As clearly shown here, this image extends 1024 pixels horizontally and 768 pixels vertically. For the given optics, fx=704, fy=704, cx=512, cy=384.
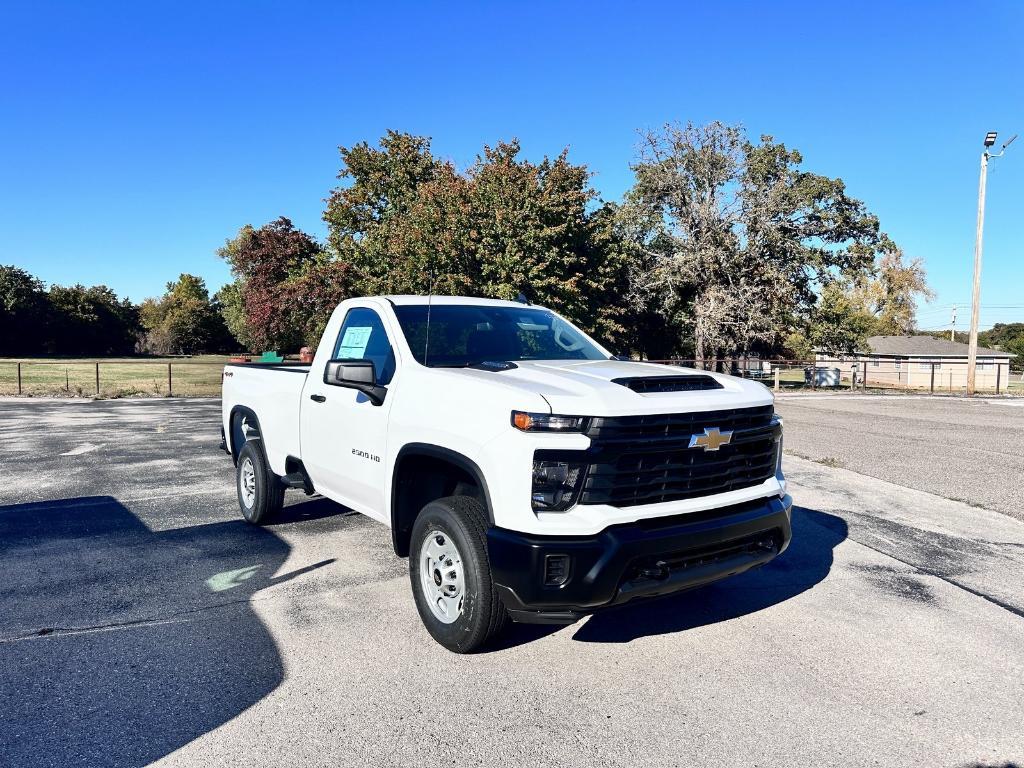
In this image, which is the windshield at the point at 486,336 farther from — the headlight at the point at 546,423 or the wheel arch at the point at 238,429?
the wheel arch at the point at 238,429

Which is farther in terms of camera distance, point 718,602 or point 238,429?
point 238,429

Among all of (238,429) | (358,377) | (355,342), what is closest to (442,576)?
(358,377)

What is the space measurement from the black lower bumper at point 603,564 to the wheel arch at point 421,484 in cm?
27

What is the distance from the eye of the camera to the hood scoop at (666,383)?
3543 mm

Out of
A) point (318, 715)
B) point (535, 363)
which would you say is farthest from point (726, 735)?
point (535, 363)

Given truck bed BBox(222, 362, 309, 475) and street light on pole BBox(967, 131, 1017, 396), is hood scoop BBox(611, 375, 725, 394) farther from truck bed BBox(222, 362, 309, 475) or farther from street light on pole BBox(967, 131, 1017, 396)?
street light on pole BBox(967, 131, 1017, 396)

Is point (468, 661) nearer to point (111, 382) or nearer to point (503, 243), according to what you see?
point (503, 243)

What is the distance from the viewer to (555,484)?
3.20 meters

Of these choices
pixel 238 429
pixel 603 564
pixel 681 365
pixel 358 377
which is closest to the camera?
pixel 603 564

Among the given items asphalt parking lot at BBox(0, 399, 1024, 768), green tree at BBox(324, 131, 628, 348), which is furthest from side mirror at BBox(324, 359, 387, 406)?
green tree at BBox(324, 131, 628, 348)

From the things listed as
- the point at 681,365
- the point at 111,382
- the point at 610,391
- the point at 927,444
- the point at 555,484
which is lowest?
the point at 111,382

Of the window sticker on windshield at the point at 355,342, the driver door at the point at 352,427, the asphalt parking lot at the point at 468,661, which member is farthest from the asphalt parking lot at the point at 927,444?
the window sticker on windshield at the point at 355,342

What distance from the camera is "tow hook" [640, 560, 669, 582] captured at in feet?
10.7

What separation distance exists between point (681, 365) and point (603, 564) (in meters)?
21.8
